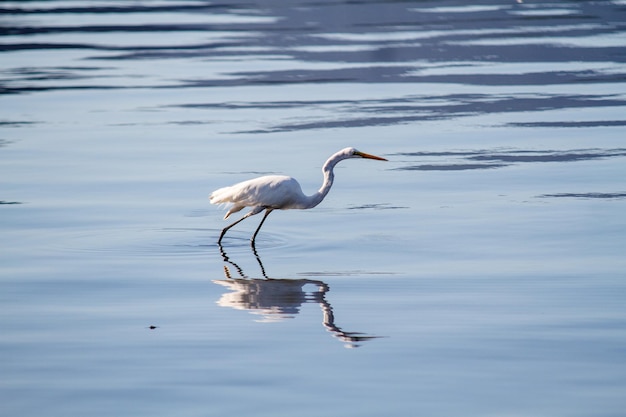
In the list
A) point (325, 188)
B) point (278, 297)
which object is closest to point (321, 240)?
point (325, 188)

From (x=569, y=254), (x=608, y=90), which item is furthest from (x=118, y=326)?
(x=608, y=90)

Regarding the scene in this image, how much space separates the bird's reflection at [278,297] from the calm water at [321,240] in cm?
3

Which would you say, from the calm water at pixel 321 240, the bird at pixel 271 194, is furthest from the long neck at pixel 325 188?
the calm water at pixel 321 240

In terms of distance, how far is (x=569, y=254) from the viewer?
38.1 feet

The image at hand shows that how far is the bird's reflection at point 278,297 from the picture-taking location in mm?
9773

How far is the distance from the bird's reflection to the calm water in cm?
3

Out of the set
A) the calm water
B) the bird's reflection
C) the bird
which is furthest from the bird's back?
the bird's reflection

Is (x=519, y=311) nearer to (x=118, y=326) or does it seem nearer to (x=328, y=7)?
(x=118, y=326)

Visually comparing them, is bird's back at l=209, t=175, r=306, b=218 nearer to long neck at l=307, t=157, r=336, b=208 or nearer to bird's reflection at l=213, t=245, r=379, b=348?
long neck at l=307, t=157, r=336, b=208

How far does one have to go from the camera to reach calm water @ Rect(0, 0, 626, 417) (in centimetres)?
832

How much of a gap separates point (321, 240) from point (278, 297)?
2.14m

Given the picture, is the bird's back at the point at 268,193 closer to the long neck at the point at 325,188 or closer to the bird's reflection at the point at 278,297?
the long neck at the point at 325,188

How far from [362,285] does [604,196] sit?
4.34m

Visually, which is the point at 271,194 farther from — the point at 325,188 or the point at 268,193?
the point at 325,188
